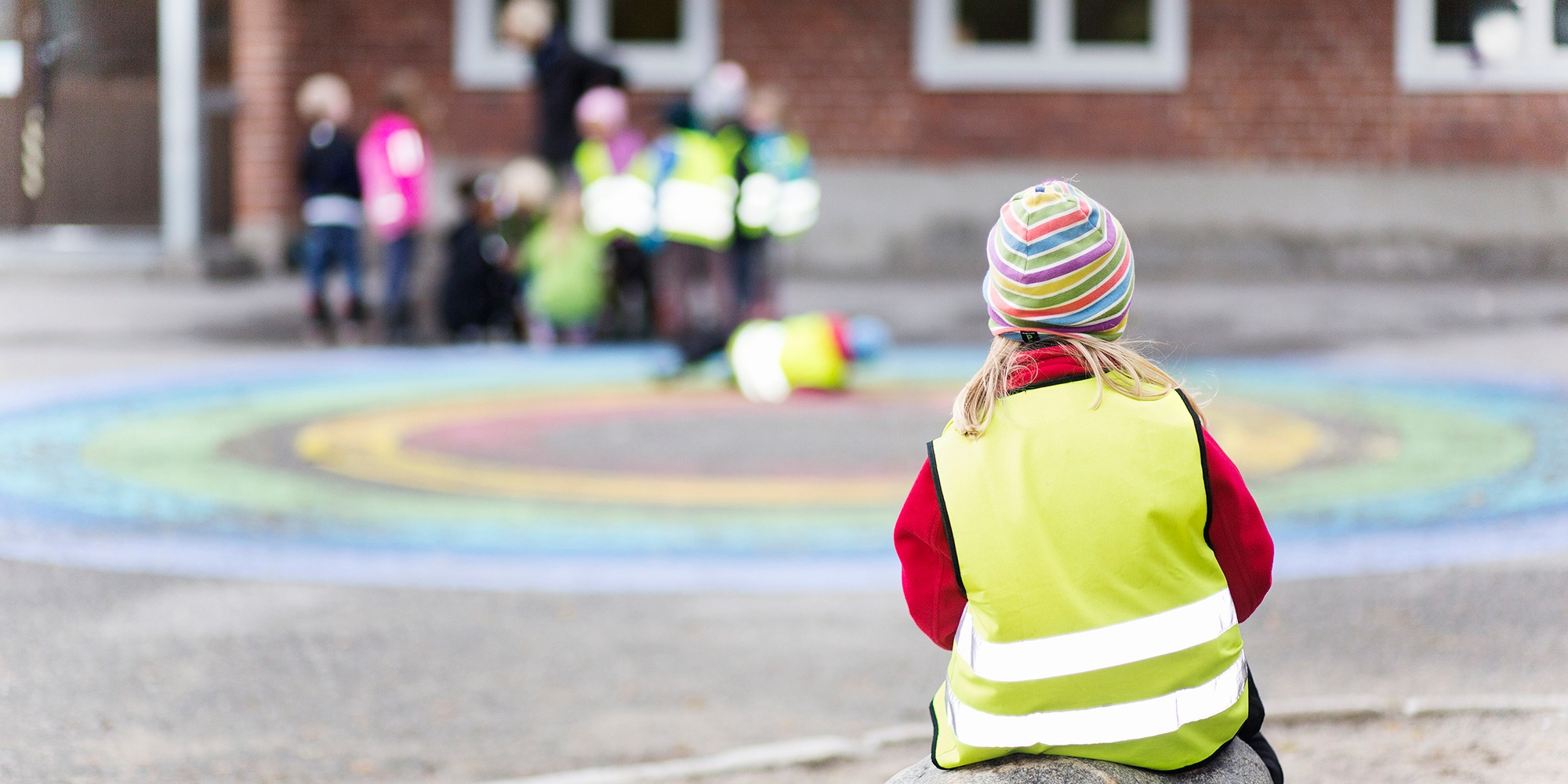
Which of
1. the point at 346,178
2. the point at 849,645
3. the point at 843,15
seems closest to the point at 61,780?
the point at 849,645

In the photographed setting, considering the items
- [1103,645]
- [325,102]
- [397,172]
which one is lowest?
[1103,645]

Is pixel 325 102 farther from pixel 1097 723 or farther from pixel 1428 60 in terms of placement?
pixel 1097 723

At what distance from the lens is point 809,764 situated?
4777 mm

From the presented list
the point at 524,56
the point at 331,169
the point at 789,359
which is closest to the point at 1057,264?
the point at 789,359

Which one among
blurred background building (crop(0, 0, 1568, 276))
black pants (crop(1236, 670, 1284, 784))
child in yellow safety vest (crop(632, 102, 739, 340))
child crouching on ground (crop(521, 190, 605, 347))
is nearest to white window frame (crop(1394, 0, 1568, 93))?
blurred background building (crop(0, 0, 1568, 276))

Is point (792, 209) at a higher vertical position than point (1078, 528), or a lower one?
higher

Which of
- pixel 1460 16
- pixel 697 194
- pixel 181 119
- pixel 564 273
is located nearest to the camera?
pixel 1460 16

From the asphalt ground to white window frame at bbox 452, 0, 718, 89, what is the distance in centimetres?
1241

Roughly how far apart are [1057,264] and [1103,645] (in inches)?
20.8

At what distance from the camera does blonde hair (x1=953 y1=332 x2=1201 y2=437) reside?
2.80 metres

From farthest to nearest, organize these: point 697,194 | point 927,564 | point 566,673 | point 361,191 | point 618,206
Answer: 1. point 361,191
2. point 618,206
3. point 697,194
4. point 566,673
5. point 927,564

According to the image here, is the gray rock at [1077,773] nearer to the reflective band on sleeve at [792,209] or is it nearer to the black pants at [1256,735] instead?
the black pants at [1256,735]

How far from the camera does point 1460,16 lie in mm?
11266

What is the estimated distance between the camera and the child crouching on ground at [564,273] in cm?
1381
